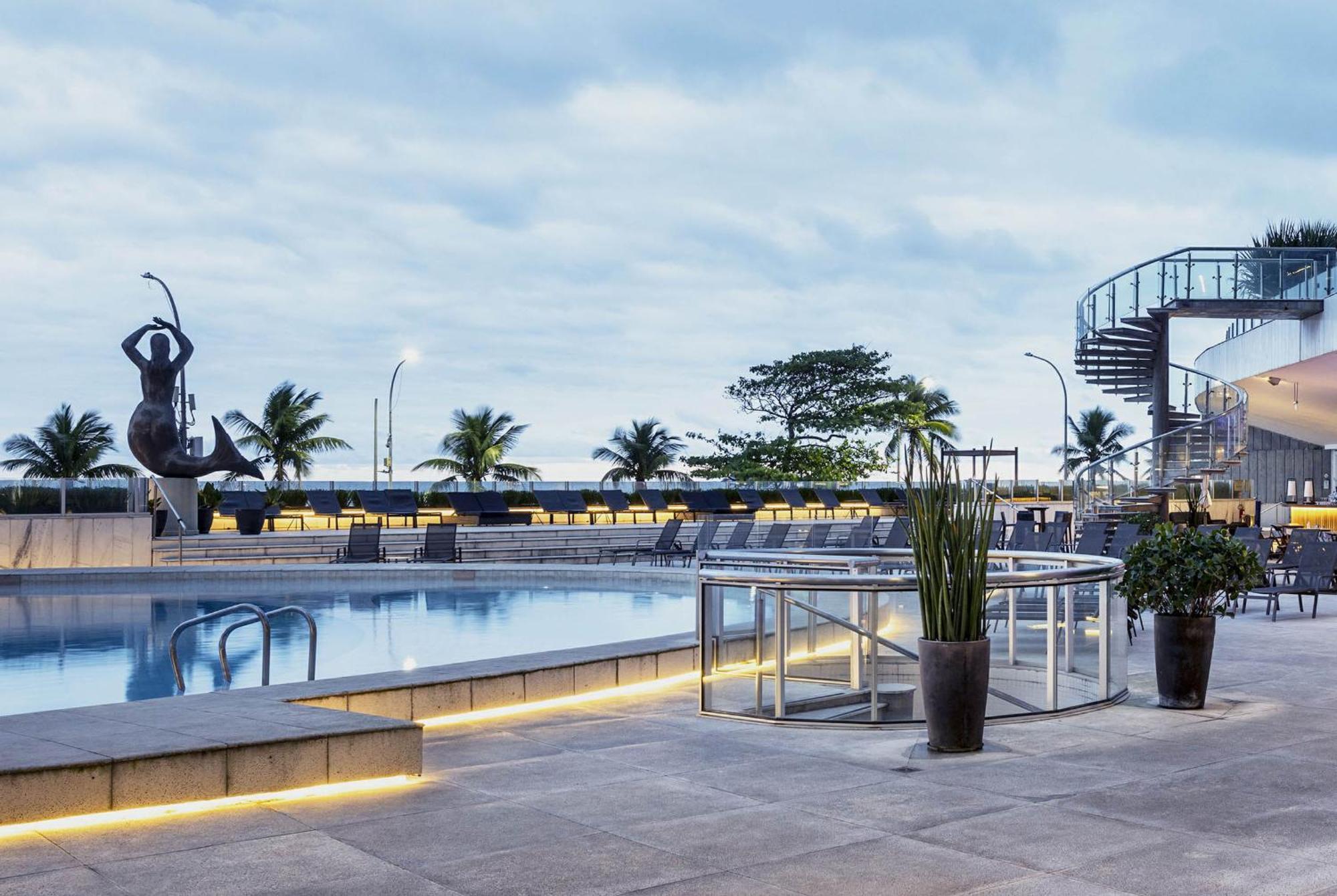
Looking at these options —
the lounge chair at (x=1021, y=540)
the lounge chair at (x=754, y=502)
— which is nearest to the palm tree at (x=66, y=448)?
the lounge chair at (x=754, y=502)

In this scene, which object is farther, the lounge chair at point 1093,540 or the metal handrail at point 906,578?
the lounge chair at point 1093,540

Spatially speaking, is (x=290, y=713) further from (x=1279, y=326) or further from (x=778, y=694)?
(x=1279, y=326)

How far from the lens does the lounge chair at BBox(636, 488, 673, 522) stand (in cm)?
2730

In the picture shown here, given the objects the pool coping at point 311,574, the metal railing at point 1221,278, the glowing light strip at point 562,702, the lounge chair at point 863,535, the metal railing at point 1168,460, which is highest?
the metal railing at point 1221,278

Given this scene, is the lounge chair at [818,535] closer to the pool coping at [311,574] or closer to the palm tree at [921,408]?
the pool coping at [311,574]

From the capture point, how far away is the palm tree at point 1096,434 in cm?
5406

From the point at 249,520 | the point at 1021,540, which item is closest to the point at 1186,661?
the point at 1021,540

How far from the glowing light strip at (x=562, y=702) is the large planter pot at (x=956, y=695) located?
4.89 feet

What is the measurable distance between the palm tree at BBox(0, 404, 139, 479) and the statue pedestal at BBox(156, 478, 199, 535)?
67.6 feet

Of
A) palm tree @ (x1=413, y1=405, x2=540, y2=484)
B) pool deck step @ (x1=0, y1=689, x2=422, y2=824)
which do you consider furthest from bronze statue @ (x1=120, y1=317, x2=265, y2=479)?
palm tree @ (x1=413, y1=405, x2=540, y2=484)

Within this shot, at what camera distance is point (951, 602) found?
5.52 metres

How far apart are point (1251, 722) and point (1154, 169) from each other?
98.5ft

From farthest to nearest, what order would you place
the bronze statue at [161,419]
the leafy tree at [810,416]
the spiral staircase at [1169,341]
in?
the leafy tree at [810,416]
the spiral staircase at [1169,341]
the bronze statue at [161,419]

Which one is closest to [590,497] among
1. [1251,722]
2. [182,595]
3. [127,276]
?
[182,595]
